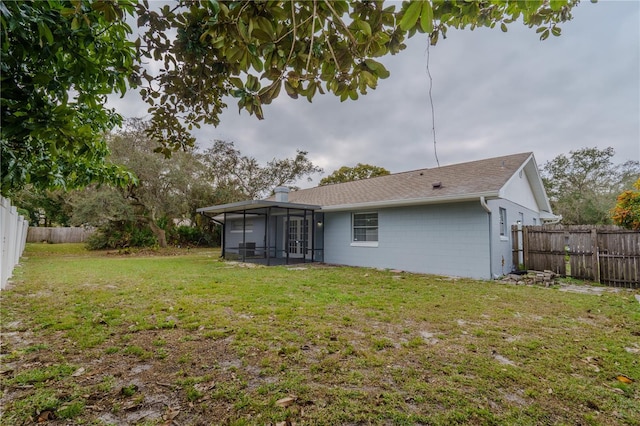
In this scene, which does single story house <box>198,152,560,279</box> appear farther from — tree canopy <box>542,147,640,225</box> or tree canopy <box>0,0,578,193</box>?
tree canopy <box>542,147,640,225</box>

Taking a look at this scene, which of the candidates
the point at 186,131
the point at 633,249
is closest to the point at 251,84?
the point at 186,131

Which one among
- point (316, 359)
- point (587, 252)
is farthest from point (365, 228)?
point (316, 359)

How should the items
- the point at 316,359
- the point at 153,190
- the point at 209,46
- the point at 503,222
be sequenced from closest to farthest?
1. the point at 209,46
2. the point at 316,359
3. the point at 503,222
4. the point at 153,190

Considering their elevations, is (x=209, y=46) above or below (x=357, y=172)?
below

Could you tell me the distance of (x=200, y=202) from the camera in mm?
20062

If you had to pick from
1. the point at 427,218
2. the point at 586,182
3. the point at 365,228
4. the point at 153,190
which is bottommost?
the point at 365,228

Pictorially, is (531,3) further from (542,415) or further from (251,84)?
(542,415)

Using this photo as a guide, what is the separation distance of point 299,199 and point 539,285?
10.5 m

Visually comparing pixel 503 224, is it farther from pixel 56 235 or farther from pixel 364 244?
pixel 56 235

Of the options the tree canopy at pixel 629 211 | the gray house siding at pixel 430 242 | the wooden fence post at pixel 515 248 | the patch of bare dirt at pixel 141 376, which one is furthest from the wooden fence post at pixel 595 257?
the patch of bare dirt at pixel 141 376

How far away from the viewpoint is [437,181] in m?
9.90

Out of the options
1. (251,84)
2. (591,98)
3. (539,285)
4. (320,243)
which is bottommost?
(539,285)

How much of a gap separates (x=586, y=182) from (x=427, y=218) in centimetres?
2188

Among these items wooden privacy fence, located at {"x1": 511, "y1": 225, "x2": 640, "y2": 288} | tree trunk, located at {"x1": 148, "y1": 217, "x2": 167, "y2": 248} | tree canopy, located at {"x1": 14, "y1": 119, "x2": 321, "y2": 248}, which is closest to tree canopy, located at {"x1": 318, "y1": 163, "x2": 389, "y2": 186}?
tree canopy, located at {"x1": 14, "y1": 119, "x2": 321, "y2": 248}
